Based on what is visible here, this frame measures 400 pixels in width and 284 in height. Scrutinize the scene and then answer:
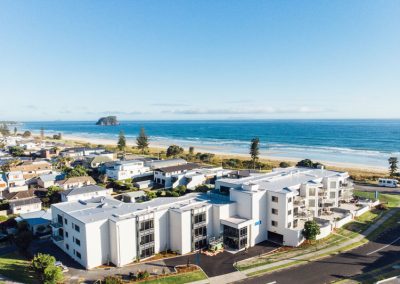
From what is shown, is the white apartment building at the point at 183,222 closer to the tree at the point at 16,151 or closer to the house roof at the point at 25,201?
the house roof at the point at 25,201

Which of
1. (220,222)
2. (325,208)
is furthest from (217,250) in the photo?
(325,208)

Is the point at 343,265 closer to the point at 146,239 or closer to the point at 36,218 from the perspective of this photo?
the point at 146,239

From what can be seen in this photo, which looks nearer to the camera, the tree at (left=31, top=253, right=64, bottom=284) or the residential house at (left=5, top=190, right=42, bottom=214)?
the tree at (left=31, top=253, right=64, bottom=284)

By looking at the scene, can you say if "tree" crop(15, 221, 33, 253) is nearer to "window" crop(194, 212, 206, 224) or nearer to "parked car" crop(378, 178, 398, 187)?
"window" crop(194, 212, 206, 224)

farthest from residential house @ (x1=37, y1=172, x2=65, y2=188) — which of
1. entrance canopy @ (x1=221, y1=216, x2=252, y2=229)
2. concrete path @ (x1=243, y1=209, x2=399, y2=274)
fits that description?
concrete path @ (x1=243, y1=209, x2=399, y2=274)

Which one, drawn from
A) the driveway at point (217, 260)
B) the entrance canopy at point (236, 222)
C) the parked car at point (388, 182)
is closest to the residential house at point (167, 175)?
the entrance canopy at point (236, 222)
